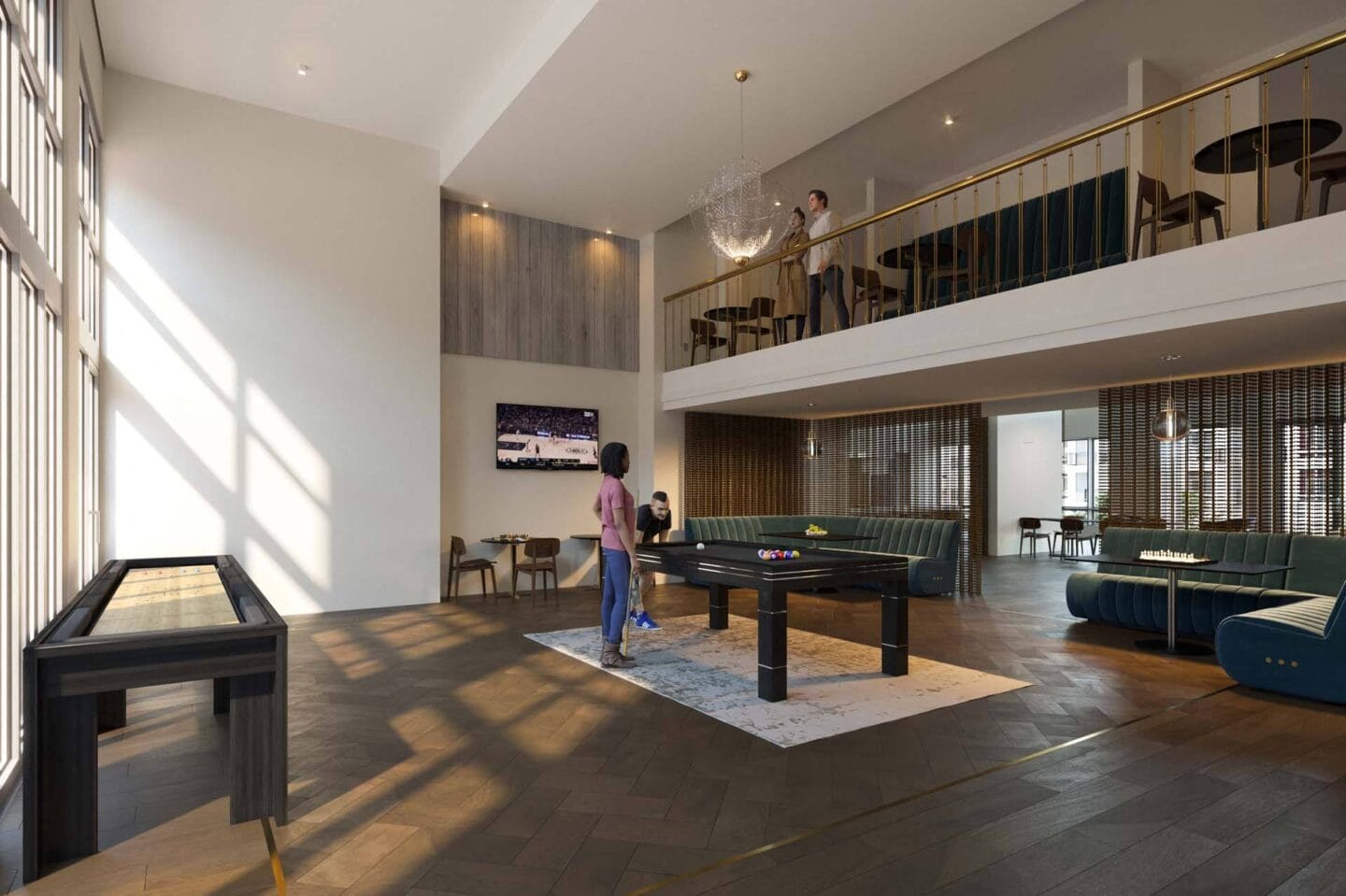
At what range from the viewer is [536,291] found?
10445 mm

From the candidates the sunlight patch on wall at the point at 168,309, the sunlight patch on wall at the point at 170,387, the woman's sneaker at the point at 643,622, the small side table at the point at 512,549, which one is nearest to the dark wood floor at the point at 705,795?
the woman's sneaker at the point at 643,622

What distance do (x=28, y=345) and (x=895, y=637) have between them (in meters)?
5.52

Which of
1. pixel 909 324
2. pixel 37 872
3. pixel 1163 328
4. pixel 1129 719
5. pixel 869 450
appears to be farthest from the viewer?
pixel 869 450

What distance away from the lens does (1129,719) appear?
14.8ft

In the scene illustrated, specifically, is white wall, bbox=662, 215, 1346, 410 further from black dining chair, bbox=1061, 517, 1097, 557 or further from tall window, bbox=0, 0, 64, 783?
tall window, bbox=0, 0, 64, 783

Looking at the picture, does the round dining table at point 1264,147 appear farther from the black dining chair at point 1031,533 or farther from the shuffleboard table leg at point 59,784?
the black dining chair at point 1031,533

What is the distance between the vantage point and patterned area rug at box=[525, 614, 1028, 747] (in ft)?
15.0

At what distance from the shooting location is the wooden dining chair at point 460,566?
9023mm

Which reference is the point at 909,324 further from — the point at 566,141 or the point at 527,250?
the point at 527,250

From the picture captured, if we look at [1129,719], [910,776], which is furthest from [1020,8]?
[910,776]

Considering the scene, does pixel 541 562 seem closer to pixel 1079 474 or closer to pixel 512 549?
pixel 512 549

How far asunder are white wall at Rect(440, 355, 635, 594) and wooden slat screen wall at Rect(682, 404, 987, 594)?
3.83 ft

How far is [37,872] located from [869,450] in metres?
10.4

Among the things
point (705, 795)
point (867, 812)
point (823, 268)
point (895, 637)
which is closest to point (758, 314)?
point (823, 268)
